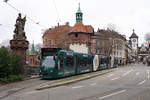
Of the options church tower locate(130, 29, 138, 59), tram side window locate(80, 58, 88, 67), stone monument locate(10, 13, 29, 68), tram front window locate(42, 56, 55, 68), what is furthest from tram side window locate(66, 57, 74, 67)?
church tower locate(130, 29, 138, 59)

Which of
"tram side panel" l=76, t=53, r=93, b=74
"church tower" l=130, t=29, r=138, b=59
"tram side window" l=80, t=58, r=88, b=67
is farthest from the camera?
"church tower" l=130, t=29, r=138, b=59

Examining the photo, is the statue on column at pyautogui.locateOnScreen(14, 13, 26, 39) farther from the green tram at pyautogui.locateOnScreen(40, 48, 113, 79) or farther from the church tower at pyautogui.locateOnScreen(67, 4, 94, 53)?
the church tower at pyautogui.locateOnScreen(67, 4, 94, 53)

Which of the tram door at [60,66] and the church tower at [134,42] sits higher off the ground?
the church tower at [134,42]

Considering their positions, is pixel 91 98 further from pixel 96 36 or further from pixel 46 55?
pixel 96 36

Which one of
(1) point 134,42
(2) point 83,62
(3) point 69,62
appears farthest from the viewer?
(1) point 134,42

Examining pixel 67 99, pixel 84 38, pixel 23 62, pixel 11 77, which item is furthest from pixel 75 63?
pixel 84 38

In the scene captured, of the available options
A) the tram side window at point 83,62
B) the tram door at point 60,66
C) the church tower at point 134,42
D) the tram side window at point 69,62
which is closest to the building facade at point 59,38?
the tram side window at point 83,62

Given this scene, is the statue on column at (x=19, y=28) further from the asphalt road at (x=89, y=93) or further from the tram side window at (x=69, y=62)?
the asphalt road at (x=89, y=93)

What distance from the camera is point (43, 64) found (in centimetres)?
2097

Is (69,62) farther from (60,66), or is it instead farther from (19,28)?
(19,28)

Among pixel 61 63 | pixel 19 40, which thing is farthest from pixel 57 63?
pixel 19 40

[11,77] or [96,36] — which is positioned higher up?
[96,36]

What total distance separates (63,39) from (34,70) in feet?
128

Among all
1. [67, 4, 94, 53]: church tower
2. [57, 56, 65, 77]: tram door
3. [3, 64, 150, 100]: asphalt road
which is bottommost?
[3, 64, 150, 100]: asphalt road
